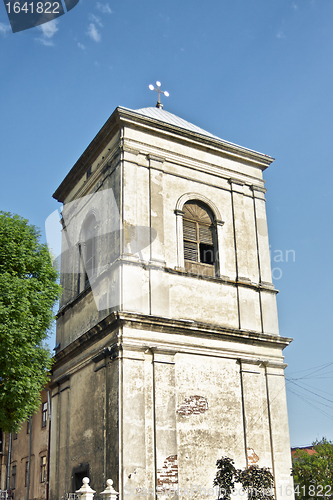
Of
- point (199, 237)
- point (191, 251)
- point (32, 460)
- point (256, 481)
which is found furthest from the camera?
point (32, 460)

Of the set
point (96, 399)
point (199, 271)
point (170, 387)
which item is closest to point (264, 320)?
point (199, 271)

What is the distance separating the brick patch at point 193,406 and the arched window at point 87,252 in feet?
17.4

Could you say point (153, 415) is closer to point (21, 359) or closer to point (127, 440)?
point (127, 440)

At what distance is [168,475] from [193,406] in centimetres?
203

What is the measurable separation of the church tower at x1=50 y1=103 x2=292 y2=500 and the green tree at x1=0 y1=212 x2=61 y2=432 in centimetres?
138

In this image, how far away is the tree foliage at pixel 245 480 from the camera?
1468 centimetres

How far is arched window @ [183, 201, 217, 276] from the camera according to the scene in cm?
1812

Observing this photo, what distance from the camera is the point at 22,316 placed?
16.1 meters

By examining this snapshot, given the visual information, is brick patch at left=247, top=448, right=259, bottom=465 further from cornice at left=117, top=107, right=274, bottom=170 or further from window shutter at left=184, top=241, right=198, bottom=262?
cornice at left=117, top=107, right=274, bottom=170

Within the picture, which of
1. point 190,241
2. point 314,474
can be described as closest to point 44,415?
point 190,241

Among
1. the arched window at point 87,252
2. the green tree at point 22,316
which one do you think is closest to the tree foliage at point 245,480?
the green tree at point 22,316

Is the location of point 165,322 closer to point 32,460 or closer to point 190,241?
point 190,241

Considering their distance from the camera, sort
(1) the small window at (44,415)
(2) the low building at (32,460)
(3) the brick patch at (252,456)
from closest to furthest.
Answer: (3) the brick patch at (252,456) < (2) the low building at (32,460) < (1) the small window at (44,415)

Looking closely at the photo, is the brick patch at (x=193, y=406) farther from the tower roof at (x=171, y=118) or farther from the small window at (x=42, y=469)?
the tower roof at (x=171, y=118)
